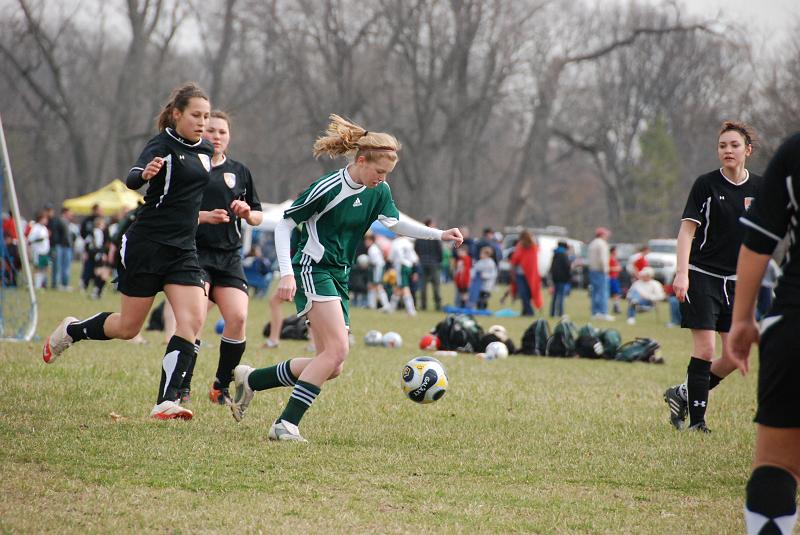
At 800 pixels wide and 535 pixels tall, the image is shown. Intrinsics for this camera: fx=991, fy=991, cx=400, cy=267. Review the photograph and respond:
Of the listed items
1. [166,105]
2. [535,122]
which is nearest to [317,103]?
[535,122]

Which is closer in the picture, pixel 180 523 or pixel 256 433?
pixel 180 523

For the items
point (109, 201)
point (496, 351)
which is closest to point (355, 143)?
point (496, 351)

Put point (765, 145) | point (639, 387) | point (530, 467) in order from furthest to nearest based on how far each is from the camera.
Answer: point (765, 145) → point (639, 387) → point (530, 467)

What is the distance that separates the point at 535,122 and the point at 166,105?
42237 millimetres

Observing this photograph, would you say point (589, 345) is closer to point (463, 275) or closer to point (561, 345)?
point (561, 345)

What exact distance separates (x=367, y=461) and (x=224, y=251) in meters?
2.56

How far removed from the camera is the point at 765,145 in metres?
29.7

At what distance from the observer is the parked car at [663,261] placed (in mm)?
34406

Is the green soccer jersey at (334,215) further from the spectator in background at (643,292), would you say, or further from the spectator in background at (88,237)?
Answer: the spectator in background at (88,237)

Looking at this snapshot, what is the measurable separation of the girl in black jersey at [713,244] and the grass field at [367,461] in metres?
0.77

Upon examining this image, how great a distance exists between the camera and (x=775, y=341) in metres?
3.28

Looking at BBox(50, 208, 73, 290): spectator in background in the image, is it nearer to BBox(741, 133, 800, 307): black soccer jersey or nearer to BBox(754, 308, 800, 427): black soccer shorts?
BBox(741, 133, 800, 307): black soccer jersey

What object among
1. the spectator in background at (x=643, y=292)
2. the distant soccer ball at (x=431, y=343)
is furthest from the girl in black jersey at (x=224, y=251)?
the spectator in background at (x=643, y=292)

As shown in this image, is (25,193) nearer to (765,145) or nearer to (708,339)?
(765,145)
